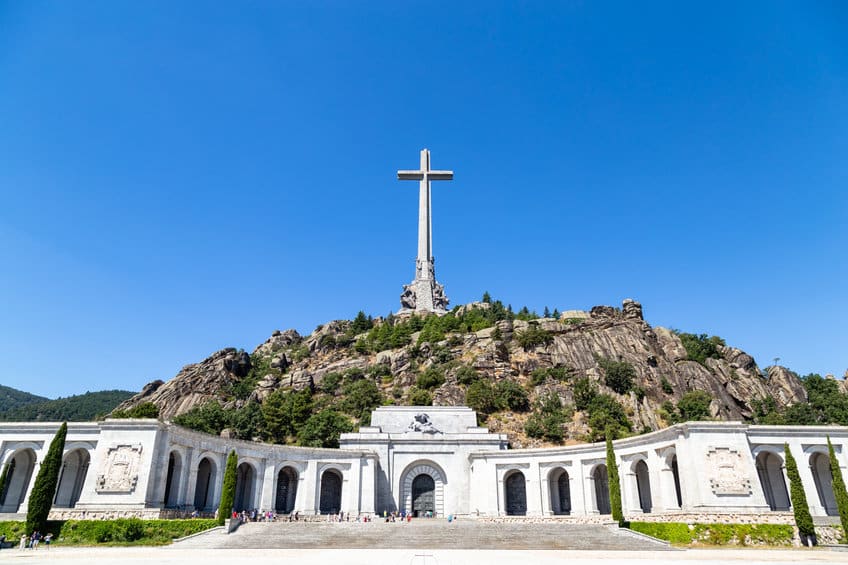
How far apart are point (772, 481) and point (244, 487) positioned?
34985 millimetres

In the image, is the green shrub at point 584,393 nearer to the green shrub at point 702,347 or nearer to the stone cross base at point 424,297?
the green shrub at point 702,347

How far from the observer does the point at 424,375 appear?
72.1 meters

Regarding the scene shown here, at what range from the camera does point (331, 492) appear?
4438 cm

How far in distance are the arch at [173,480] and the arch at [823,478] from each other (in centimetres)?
3813

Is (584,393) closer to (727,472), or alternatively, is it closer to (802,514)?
(727,472)

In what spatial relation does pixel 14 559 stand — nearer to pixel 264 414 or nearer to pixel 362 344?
pixel 264 414

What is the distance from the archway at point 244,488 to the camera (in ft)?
132

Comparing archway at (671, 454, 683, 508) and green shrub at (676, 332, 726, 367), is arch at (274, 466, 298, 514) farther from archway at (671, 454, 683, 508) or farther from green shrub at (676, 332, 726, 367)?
green shrub at (676, 332, 726, 367)

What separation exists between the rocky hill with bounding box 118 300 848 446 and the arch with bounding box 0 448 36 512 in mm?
21014

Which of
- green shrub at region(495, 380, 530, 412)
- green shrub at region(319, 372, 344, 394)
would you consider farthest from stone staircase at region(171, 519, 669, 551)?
green shrub at region(319, 372, 344, 394)

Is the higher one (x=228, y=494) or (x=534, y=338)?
(x=534, y=338)

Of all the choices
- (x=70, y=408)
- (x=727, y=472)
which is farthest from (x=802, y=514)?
(x=70, y=408)

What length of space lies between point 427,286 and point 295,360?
77.0ft

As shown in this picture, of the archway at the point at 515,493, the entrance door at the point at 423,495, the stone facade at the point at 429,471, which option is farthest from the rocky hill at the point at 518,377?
the entrance door at the point at 423,495
